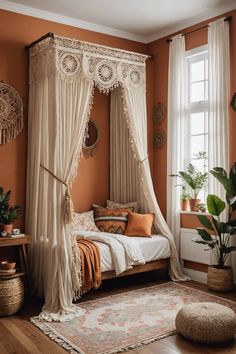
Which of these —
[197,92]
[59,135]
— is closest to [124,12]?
[197,92]

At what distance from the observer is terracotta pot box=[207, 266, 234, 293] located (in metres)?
4.50

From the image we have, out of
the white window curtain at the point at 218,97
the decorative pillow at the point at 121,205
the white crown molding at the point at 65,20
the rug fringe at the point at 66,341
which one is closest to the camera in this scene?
the rug fringe at the point at 66,341

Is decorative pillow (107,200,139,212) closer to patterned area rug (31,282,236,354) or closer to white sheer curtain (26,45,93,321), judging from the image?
patterned area rug (31,282,236,354)

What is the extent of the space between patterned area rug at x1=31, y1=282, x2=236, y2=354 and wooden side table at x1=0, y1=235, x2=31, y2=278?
76 cm

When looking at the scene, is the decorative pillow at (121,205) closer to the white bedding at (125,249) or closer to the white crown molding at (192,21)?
the white bedding at (125,249)

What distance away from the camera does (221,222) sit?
14.6ft

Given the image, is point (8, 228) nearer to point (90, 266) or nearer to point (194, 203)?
point (90, 266)

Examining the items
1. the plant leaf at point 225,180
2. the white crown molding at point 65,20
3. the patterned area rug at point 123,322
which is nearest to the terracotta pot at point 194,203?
the plant leaf at point 225,180

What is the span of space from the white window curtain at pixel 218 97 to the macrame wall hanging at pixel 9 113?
2.31 m

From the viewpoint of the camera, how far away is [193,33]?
5219mm

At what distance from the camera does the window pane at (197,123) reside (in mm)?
5223

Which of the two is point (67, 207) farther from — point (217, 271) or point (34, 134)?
point (217, 271)

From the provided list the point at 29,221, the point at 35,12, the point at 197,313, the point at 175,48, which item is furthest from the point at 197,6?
the point at 197,313

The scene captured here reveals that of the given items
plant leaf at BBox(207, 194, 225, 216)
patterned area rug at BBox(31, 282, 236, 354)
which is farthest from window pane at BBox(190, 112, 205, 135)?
patterned area rug at BBox(31, 282, 236, 354)
